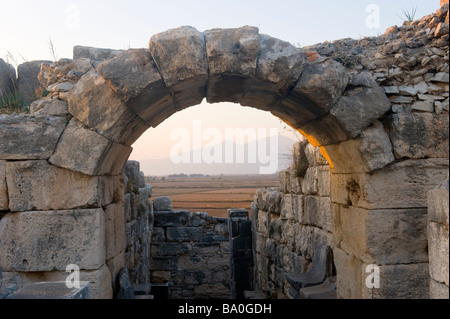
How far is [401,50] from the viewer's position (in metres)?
4.18

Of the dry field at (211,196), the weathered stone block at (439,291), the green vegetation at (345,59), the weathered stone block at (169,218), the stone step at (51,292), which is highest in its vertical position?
the green vegetation at (345,59)

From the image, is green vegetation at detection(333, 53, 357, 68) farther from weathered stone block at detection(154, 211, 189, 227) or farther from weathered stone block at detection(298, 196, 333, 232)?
weathered stone block at detection(154, 211, 189, 227)

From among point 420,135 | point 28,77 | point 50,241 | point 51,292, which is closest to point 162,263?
point 28,77

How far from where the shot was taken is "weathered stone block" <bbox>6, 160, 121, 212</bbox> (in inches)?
153

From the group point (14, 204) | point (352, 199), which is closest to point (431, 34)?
point (352, 199)

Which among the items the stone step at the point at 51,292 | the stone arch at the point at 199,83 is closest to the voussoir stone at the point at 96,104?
the stone arch at the point at 199,83

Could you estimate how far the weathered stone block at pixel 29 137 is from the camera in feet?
12.8

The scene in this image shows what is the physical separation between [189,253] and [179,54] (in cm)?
778

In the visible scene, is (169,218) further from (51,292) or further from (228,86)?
(51,292)

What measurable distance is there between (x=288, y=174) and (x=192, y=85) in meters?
3.04

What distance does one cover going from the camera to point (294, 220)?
20.9 ft

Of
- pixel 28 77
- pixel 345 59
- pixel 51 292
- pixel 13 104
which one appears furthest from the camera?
pixel 28 77

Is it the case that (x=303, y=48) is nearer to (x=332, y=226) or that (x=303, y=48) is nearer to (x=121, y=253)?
(x=332, y=226)

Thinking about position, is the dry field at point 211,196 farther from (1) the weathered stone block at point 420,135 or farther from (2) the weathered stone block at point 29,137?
(2) the weathered stone block at point 29,137
